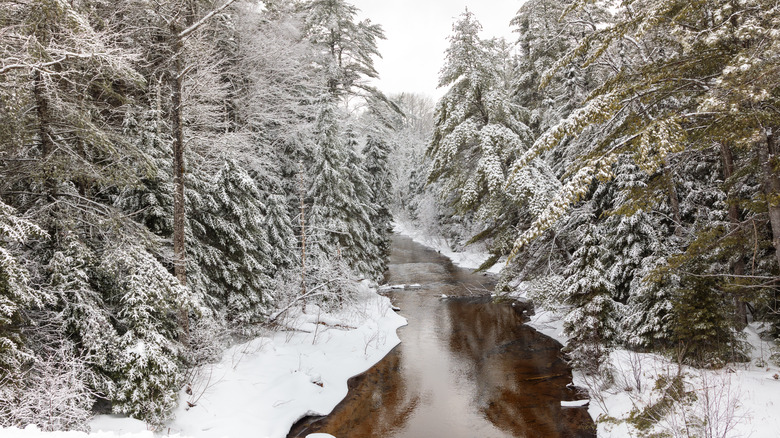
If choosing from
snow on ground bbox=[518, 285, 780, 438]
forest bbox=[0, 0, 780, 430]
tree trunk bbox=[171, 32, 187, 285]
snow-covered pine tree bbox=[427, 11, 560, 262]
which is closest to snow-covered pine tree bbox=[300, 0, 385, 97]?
forest bbox=[0, 0, 780, 430]

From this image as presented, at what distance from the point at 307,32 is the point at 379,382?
22076 mm

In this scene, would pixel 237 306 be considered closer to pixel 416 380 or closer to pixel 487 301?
pixel 416 380

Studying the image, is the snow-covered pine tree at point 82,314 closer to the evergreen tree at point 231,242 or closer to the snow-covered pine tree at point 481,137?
the evergreen tree at point 231,242

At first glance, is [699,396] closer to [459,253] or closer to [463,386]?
[463,386]

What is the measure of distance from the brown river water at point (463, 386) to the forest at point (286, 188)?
6.24 ft

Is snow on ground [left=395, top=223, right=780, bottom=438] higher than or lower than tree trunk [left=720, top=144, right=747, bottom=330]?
lower

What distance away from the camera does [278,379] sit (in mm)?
11664

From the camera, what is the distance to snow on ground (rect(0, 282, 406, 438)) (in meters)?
8.79

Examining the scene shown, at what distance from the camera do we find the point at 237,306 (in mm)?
A: 13070

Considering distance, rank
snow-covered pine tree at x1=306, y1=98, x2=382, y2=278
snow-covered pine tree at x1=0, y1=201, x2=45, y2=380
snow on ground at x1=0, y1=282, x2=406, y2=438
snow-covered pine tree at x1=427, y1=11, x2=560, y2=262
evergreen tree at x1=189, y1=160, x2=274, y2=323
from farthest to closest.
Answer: snow-covered pine tree at x1=306, y1=98, x2=382, y2=278
snow-covered pine tree at x1=427, y1=11, x2=560, y2=262
evergreen tree at x1=189, y1=160, x2=274, y2=323
snow on ground at x1=0, y1=282, x2=406, y2=438
snow-covered pine tree at x1=0, y1=201, x2=45, y2=380

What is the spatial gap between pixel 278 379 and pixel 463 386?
5935mm

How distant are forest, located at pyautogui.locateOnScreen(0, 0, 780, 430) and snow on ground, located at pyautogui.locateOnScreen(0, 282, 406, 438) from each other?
2.12ft

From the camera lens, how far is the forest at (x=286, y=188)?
6.28 metres

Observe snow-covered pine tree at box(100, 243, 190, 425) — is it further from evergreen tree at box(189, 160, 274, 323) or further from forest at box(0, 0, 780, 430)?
evergreen tree at box(189, 160, 274, 323)
